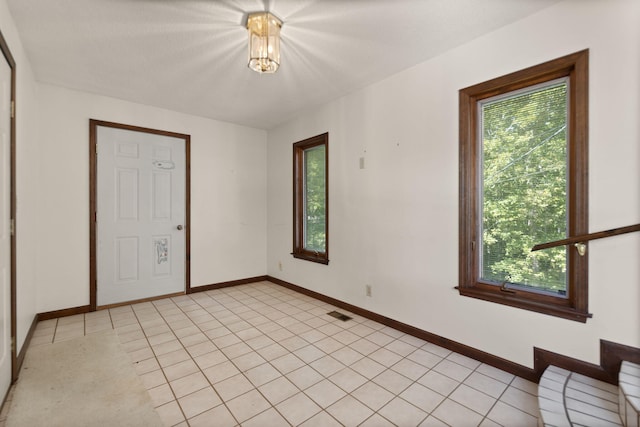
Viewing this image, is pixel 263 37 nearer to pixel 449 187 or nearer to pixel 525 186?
pixel 449 187

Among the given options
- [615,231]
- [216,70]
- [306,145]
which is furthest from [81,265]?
[615,231]

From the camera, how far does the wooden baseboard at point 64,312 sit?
124 inches

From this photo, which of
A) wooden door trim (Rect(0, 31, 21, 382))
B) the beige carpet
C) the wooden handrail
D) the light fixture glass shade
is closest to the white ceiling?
the light fixture glass shade

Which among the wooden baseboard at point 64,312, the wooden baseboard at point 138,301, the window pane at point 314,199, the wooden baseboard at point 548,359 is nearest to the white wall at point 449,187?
the wooden baseboard at point 548,359

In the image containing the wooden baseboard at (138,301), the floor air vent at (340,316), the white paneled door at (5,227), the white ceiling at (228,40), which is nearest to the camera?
the white paneled door at (5,227)

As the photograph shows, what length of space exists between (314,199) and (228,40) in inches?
89.8

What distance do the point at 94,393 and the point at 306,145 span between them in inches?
135

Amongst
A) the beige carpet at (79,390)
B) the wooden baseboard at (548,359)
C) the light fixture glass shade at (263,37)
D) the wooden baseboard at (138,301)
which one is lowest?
the beige carpet at (79,390)

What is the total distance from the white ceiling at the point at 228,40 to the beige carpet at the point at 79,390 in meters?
2.59

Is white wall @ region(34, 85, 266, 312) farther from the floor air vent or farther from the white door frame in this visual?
the floor air vent

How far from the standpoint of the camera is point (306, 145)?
420cm

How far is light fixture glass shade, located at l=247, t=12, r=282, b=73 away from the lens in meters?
2.06

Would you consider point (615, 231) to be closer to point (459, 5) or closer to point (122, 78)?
point (459, 5)

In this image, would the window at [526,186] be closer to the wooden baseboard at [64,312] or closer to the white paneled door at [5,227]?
the white paneled door at [5,227]
